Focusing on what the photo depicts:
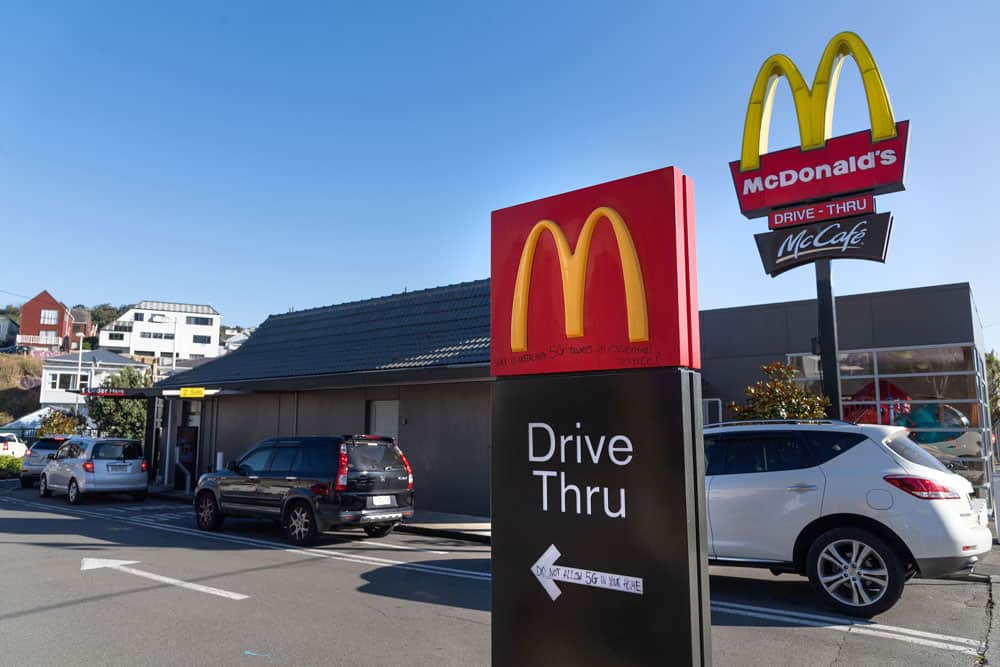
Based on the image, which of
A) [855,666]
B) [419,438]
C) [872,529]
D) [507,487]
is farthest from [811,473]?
[419,438]

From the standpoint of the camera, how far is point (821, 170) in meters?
13.2

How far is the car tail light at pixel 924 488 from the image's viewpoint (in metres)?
6.48

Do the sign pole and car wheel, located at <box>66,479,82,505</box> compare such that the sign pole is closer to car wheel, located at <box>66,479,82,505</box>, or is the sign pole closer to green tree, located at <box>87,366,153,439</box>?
car wheel, located at <box>66,479,82,505</box>

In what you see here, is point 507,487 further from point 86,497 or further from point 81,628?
point 86,497

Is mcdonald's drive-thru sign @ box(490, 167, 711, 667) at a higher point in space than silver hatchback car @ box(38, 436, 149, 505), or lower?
higher

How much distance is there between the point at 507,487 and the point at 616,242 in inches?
48.1

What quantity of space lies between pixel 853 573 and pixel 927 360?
964cm

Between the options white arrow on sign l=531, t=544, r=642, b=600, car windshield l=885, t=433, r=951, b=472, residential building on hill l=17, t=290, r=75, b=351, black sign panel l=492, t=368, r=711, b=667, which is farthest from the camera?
residential building on hill l=17, t=290, r=75, b=351

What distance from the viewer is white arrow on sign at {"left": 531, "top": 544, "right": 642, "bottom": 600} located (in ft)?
8.93

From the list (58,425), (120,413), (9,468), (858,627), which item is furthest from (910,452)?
(120,413)

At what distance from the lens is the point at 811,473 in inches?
281

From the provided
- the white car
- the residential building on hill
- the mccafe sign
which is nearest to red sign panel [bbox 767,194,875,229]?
the mccafe sign

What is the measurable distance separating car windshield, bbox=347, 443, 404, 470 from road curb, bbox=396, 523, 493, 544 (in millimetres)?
1513

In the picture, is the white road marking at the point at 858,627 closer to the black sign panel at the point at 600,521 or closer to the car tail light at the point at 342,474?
the black sign panel at the point at 600,521
